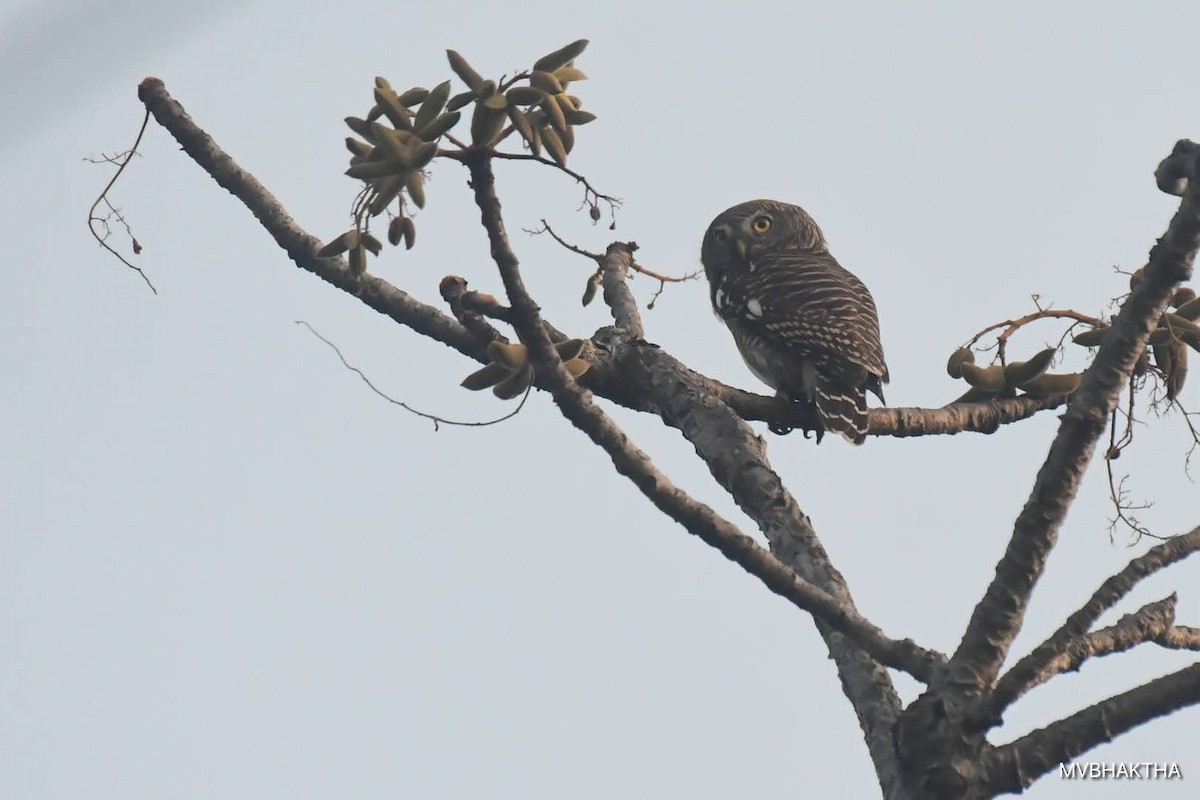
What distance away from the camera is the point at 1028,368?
5.41m

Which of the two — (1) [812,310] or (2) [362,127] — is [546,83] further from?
(1) [812,310]

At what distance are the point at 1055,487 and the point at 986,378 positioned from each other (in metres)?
2.20

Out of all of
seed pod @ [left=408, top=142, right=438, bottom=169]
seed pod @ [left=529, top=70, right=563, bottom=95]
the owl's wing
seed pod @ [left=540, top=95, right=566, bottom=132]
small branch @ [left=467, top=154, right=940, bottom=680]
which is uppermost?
the owl's wing

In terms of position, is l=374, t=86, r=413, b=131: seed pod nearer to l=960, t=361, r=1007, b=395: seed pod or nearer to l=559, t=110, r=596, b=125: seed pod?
l=559, t=110, r=596, b=125: seed pod

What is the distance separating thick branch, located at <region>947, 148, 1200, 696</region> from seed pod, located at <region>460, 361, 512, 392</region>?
1343 mm

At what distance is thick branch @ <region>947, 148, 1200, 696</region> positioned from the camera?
3.25 metres

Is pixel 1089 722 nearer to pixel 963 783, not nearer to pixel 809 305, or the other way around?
pixel 963 783

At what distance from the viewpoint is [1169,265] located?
3.20 metres

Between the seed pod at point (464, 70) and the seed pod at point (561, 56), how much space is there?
183 millimetres

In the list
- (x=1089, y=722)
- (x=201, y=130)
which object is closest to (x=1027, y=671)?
(x=1089, y=722)

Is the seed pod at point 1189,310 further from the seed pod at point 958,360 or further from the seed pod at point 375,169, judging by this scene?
the seed pod at point 375,169

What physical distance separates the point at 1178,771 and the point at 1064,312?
2.01m

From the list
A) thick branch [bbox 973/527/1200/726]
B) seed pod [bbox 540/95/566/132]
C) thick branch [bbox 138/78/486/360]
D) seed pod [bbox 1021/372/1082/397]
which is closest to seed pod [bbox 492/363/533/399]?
seed pod [bbox 540/95/566/132]

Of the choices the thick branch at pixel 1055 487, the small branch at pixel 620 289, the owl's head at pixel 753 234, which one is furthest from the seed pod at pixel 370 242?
the owl's head at pixel 753 234
